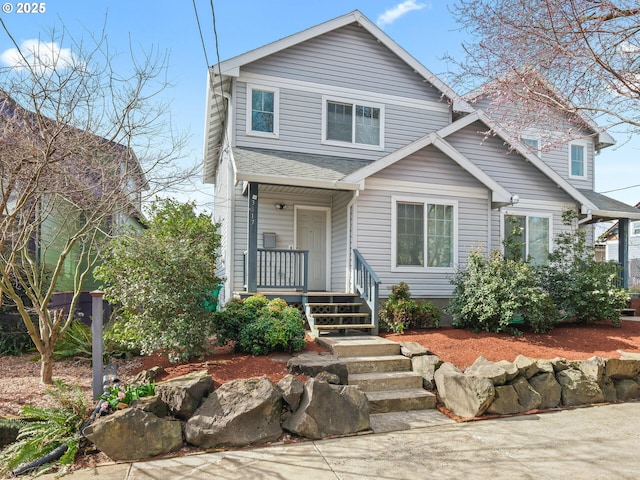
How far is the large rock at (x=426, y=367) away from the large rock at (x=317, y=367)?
1.13m

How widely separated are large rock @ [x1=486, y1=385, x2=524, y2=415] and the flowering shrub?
405 cm

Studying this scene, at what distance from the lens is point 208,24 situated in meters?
7.54

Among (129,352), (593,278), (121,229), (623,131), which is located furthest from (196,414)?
(593,278)

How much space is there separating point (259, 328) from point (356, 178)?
380 centimetres

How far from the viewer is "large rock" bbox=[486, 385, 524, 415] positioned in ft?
17.1

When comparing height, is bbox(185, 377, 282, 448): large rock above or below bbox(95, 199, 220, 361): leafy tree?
below

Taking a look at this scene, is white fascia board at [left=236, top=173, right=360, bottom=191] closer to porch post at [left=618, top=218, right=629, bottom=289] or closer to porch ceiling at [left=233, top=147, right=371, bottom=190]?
porch ceiling at [left=233, top=147, right=371, bottom=190]

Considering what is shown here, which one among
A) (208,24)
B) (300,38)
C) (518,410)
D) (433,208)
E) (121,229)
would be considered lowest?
(518,410)

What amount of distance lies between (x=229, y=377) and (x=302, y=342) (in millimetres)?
1479

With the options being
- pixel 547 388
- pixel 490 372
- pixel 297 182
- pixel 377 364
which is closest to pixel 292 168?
pixel 297 182

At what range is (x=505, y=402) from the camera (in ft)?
17.3

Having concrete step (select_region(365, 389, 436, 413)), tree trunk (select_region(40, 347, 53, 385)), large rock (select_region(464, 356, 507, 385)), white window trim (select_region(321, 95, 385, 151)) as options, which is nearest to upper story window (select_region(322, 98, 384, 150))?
white window trim (select_region(321, 95, 385, 151))

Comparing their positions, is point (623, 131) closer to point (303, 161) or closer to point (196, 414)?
point (303, 161)

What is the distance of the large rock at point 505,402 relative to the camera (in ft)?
17.1
